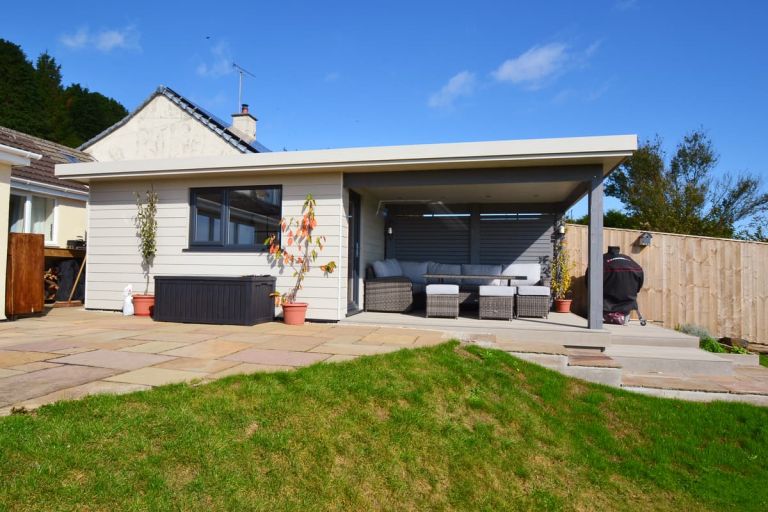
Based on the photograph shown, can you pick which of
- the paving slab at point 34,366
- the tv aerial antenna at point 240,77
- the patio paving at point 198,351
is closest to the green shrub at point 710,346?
the patio paving at point 198,351

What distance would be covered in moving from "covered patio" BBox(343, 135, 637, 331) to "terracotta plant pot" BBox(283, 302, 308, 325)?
3.55ft

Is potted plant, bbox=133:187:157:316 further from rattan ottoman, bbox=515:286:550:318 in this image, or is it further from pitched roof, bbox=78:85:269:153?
pitched roof, bbox=78:85:269:153

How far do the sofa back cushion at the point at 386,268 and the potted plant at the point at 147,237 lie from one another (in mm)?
3512

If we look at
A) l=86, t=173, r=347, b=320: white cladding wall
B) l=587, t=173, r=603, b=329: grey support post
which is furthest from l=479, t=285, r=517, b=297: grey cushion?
l=86, t=173, r=347, b=320: white cladding wall

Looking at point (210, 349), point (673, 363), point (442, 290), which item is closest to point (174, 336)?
point (210, 349)

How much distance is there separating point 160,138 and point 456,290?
11.1 m

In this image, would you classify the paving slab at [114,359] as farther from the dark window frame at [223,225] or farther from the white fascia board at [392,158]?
the white fascia board at [392,158]

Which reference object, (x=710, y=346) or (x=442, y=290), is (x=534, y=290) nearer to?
(x=442, y=290)

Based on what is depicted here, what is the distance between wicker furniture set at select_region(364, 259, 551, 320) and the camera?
21.5 feet

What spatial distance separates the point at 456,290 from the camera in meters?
6.61

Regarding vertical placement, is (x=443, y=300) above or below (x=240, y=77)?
below

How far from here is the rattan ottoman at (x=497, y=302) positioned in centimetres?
645

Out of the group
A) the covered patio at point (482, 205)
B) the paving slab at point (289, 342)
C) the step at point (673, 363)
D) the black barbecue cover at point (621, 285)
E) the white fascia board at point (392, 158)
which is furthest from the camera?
the black barbecue cover at point (621, 285)

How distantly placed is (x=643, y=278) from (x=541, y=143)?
3.71 m
